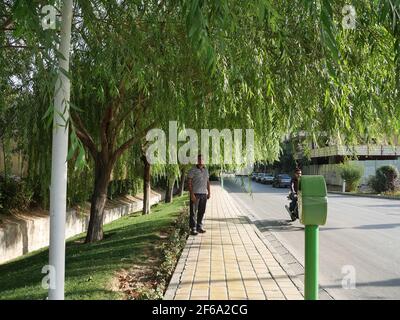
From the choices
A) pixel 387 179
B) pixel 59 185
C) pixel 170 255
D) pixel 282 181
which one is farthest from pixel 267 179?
Result: pixel 59 185

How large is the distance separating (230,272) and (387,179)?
28350 mm

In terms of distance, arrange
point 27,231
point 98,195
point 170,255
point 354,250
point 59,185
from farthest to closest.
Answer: point 27,231 → point 98,195 → point 354,250 → point 170,255 → point 59,185

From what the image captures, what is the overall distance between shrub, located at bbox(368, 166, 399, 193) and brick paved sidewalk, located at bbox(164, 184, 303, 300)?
24202mm

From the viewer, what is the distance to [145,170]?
56.7 feet

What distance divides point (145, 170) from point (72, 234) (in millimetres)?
3735

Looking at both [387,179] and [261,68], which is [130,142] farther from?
[387,179]

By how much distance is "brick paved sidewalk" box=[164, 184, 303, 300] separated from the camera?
18.1ft

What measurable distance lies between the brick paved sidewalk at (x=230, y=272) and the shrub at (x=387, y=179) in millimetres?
24202

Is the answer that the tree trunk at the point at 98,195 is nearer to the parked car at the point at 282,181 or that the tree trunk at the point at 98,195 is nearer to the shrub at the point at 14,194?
the shrub at the point at 14,194

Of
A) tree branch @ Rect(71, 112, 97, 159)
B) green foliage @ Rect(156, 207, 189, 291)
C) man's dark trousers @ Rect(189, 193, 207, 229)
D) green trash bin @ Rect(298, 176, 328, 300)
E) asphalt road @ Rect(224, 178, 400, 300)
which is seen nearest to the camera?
green trash bin @ Rect(298, 176, 328, 300)

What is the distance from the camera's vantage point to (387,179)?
1270 inches

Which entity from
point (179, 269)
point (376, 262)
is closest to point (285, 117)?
point (179, 269)

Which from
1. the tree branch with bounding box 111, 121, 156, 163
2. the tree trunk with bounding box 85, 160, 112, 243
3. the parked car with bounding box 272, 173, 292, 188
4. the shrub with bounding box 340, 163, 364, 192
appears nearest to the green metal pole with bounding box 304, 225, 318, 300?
the tree branch with bounding box 111, 121, 156, 163

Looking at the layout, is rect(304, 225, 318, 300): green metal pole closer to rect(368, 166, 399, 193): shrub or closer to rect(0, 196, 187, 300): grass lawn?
rect(0, 196, 187, 300): grass lawn
